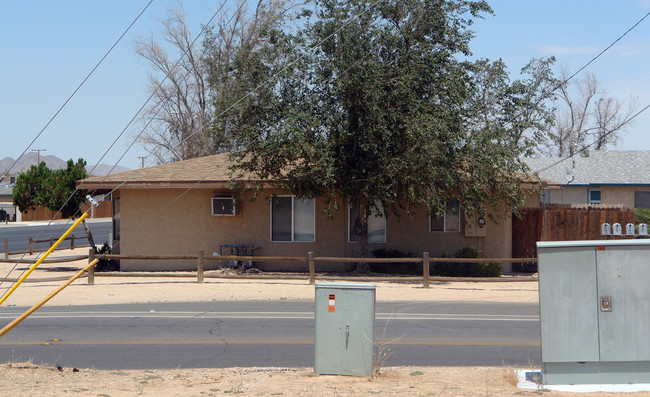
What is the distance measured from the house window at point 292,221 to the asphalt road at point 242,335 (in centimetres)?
665

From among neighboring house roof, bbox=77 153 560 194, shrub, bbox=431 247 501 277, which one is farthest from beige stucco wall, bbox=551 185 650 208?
shrub, bbox=431 247 501 277

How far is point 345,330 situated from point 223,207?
605 inches

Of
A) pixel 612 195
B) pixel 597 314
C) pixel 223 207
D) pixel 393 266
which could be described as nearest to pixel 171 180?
pixel 223 207

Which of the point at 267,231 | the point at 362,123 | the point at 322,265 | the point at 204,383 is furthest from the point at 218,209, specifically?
the point at 204,383

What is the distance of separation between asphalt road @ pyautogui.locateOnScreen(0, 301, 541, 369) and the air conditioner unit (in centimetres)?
675

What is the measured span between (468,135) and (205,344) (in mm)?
12609

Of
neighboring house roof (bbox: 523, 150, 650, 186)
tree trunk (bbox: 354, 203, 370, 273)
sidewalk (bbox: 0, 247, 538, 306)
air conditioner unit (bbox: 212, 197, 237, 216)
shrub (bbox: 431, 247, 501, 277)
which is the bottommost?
sidewalk (bbox: 0, 247, 538, 306)

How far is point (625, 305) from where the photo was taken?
8.46 metres

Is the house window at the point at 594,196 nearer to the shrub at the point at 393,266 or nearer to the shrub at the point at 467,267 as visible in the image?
the shrub at the point at 467,267

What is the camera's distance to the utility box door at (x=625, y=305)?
27.7 feet

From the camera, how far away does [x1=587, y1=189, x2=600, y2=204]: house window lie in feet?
124

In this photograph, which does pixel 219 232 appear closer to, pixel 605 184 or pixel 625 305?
pixel 625 305

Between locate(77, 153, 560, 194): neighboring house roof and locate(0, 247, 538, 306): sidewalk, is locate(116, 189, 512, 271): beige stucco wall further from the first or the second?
locate(0, 247, 538, 306): sidewalk

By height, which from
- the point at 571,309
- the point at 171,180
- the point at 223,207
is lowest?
the point at 571,309
